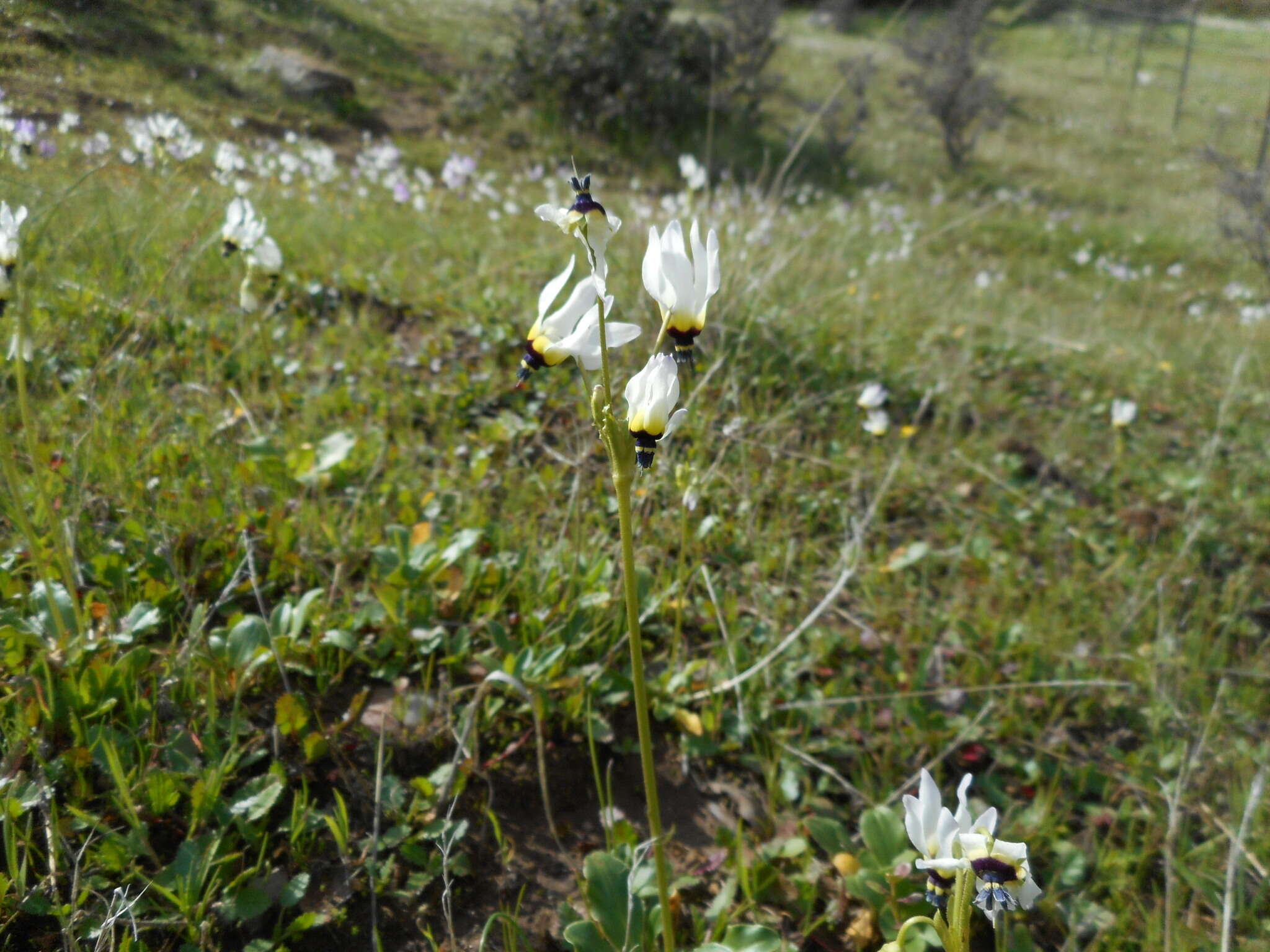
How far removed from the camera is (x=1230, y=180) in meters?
6.31

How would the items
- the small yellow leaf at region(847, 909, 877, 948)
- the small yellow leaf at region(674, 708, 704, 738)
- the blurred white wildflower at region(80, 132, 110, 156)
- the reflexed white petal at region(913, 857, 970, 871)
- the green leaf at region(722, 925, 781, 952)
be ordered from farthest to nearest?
the blurred white wildflower at region(80, 132, 110, 156) → the small yellow leaf at region(674, 708, 704, 738) → the small yellow leaf at region(847, 909, 877, 948) → the green leaf at region(722, 925, 781, 952) → the reflexed white petal at region(913, 857, 970, 871)

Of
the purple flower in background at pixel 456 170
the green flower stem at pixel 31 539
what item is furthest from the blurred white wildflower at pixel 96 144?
the green flower stem at pixel 31 539

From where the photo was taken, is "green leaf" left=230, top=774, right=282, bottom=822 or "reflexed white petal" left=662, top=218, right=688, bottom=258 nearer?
"reflexed white petal" left=662, top=218, right=688, bottom=258

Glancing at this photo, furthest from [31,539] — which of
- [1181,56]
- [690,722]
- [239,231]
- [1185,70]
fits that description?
[1181,56]

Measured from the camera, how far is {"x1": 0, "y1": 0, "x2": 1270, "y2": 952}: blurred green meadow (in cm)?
134

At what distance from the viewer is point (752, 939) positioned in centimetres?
116

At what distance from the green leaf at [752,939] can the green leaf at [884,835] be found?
1.02ft

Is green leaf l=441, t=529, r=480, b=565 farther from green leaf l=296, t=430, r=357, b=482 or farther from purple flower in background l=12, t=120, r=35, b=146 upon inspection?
purple flower in background l=12, t=120, r=35, b=146

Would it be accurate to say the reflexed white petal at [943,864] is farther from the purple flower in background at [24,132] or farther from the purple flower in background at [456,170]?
the purple flower in background at [456,170]

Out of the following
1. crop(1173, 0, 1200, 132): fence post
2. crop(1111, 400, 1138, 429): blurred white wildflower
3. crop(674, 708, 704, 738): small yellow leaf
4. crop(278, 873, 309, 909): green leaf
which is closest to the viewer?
crop(278, 873, 309, 909): green leaf

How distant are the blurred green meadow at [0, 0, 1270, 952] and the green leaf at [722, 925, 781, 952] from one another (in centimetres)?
18

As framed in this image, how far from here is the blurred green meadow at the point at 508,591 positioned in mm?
1341

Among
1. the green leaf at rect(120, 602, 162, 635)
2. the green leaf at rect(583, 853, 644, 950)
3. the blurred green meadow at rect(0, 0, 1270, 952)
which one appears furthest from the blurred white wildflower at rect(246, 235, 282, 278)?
the green leaf at rect(583, 853, 644, 950)

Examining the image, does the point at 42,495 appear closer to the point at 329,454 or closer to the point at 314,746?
the point at 314,746
